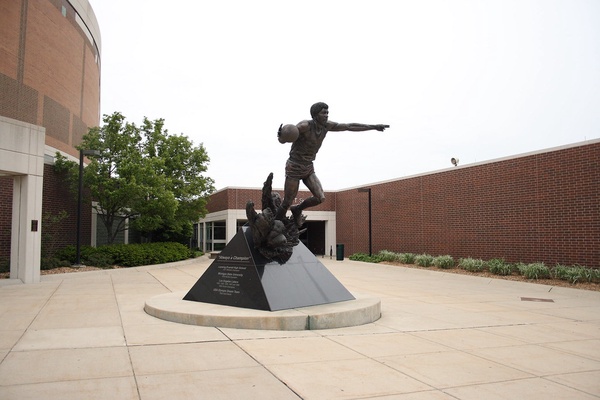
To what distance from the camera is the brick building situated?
15478 millimetres

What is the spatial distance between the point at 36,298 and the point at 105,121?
13633 millimetres

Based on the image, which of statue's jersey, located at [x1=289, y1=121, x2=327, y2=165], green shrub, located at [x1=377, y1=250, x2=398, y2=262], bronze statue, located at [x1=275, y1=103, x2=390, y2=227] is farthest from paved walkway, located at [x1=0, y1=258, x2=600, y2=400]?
green shrub, located at [x1=377, y1=250, x2=398, y2=262]

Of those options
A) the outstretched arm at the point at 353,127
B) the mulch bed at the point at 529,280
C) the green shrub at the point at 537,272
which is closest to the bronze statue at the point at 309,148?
the outstretched arm at the point at 353,127

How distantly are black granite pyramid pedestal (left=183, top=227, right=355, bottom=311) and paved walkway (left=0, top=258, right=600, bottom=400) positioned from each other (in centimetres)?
94

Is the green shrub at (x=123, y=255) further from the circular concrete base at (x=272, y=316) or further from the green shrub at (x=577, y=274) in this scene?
the green shrub at (x=577, y=274)

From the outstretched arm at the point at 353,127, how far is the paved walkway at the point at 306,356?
342 cm

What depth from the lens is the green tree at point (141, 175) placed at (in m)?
21.1

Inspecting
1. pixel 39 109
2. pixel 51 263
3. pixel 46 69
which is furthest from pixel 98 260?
pixel 46 69

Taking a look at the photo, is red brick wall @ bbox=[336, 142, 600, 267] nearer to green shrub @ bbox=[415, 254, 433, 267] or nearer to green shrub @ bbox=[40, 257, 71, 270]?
green shrub @ bbox=[415, 254, 433, 267]

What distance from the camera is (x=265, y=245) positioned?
865cm

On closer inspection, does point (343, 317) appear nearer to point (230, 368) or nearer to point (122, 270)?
point (230, 368)

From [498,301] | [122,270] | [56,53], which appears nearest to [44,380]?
[498,301]

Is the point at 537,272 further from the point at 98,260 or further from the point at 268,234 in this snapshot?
the point at 98,260

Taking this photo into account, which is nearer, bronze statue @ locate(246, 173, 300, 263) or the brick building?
bronze statue @ locate(246, 173, 300, 263)
